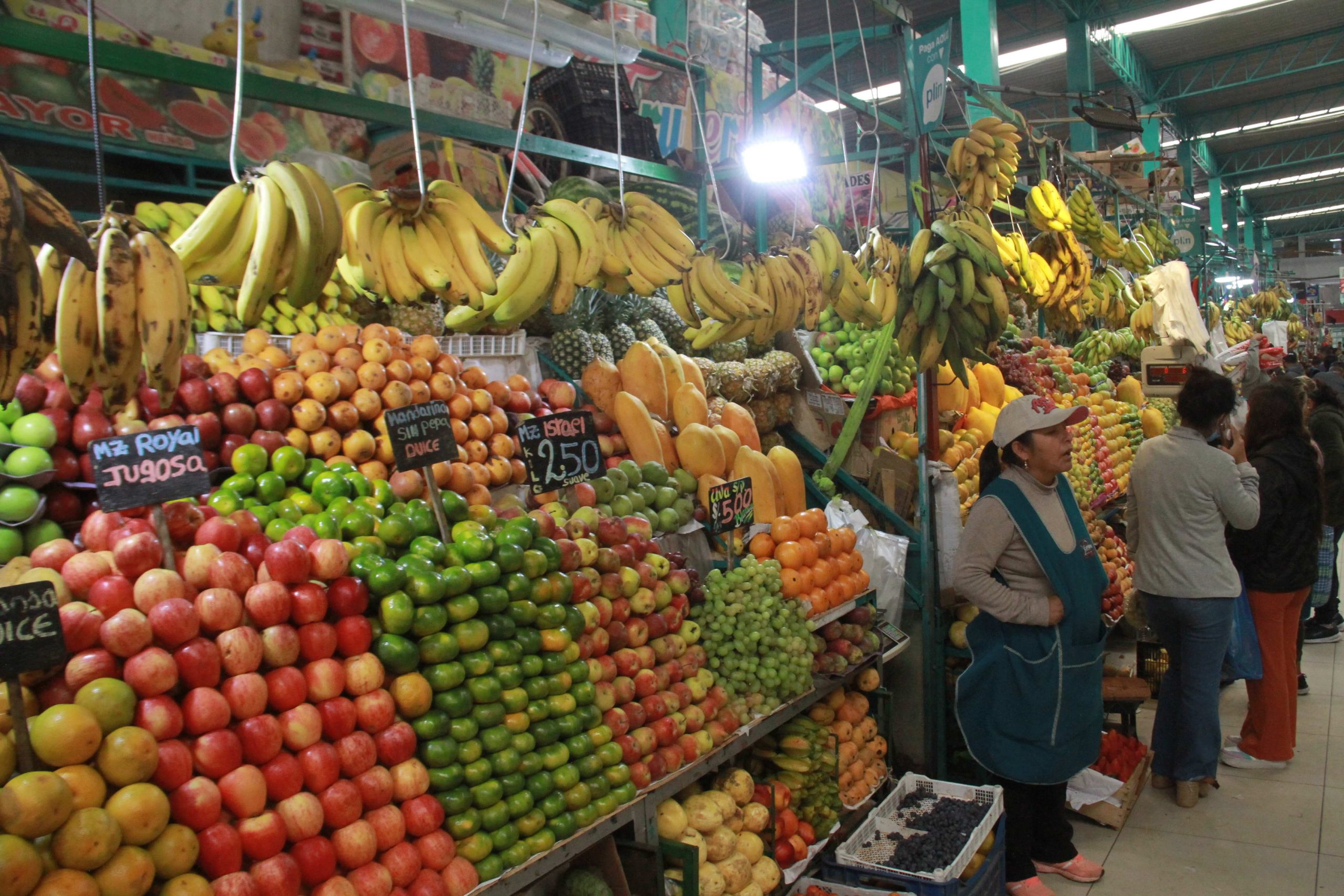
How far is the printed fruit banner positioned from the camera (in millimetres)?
3219

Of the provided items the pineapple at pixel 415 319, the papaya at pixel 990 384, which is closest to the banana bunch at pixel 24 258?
the pineapple at pixel 415 319

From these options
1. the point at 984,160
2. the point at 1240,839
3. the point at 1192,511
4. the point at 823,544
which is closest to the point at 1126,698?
the point at 1240,839

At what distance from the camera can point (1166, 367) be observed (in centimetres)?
694

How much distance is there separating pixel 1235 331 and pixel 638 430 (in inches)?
604

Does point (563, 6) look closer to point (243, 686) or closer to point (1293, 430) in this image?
point (243, 686)

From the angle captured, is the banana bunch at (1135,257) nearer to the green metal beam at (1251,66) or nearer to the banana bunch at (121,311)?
the banana bunch at (121,311)

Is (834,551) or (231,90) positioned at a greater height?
(231,90)

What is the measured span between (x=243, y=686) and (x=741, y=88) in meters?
5.22

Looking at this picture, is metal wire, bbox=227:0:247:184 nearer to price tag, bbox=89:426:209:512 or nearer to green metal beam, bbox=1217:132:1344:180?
price tag, bbox=89:426:209:512

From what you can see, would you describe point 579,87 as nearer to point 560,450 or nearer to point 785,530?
point 785,530

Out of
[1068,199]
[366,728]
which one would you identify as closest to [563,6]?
[366,728]

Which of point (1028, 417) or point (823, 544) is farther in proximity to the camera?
point (823, 544)

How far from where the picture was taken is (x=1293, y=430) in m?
4.60

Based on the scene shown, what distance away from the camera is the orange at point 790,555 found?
3506 millimetres
